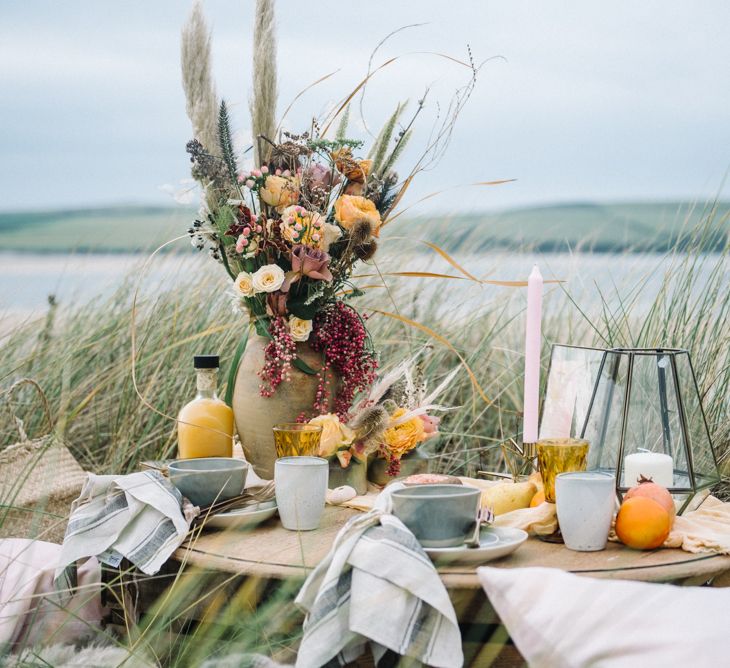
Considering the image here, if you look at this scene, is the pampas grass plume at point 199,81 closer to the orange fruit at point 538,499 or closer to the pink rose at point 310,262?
the pink rose at point 310,262

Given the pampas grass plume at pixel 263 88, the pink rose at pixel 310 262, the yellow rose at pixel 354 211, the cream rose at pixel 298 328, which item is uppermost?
the pampas grass plume at pixel 263 88

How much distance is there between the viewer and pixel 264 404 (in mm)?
2016

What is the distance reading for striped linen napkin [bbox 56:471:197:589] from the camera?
61.1 inches

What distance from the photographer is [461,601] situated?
140 cm

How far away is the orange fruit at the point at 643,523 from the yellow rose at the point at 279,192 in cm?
100

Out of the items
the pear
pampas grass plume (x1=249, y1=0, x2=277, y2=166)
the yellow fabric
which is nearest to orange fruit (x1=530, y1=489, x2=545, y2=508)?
the pear

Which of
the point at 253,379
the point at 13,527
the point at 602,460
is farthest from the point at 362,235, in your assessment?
the point at 13,527

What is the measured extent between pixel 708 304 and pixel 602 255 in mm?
1286

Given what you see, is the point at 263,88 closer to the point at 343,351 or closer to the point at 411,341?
the point at 343,351

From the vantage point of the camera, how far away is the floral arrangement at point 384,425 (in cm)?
186

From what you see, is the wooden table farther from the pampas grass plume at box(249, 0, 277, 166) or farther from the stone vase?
the pampas grass plume at box(249, 0, 277, 166)

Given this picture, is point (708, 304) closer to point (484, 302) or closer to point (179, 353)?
point (484, 302)

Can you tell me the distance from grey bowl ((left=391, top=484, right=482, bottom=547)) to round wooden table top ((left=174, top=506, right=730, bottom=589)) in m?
0.05

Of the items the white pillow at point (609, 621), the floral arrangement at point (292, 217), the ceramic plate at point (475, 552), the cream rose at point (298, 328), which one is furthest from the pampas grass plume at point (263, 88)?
the white pillow at point (609, 621)
